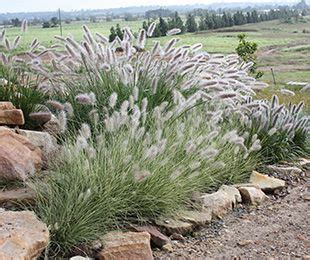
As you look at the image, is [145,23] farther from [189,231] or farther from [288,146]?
[189,231]

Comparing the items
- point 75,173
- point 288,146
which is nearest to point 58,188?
point 75,173

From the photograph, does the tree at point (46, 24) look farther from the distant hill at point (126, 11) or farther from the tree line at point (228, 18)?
the tree line at point (228, 18)

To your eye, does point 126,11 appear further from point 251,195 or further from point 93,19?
point 251,195

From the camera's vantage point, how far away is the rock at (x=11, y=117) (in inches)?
152

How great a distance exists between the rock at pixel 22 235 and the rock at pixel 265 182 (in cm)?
172

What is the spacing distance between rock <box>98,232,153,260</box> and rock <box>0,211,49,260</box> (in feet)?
0.95

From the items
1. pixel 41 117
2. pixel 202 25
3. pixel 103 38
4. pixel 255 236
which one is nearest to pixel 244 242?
pixel 255 236

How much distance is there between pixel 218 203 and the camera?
3510 mm

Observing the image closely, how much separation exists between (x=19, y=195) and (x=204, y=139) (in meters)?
1.14

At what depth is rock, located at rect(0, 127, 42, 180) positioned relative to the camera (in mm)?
3293

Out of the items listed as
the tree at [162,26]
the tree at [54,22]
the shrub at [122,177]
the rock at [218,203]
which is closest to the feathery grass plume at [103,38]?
the shrub at [122,177]

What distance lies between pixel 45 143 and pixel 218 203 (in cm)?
100

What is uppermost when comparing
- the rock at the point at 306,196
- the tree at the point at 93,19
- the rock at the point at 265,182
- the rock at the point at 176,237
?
the tree at the point at 93,19

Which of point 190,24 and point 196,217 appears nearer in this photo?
point 196,217
